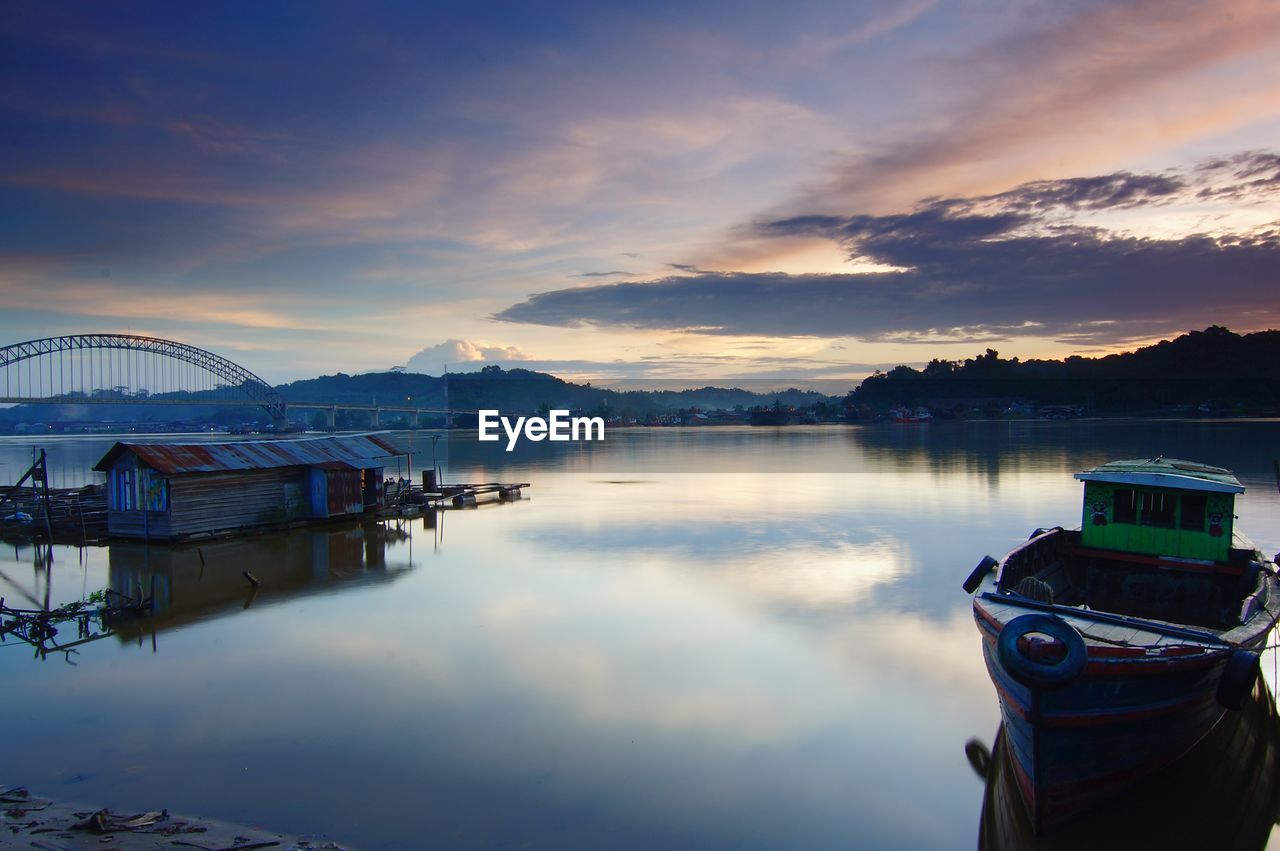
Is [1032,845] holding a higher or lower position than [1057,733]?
lower

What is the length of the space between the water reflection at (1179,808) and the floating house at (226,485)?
1025 inches

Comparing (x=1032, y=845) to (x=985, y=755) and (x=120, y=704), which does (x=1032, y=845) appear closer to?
(x=985, y=755)

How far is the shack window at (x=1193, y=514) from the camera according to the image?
14797 millimetres

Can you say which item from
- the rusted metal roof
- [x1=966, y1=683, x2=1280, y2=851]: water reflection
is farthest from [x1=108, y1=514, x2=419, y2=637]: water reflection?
[x1=966, y1=683, x2=1280, y2=851]: water reflection

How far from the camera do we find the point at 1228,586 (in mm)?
14812

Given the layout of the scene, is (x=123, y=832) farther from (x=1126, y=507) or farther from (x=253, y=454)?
(x=253, y=454)

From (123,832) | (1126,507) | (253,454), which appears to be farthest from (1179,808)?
(253,454)

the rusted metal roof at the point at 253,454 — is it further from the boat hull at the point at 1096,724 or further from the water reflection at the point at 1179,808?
the boat hull at the point at 1096,724

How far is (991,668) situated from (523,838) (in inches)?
269

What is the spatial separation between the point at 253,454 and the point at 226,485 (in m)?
2.14

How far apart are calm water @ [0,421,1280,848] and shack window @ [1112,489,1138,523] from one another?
3803 millimetres

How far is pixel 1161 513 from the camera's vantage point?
601 inches

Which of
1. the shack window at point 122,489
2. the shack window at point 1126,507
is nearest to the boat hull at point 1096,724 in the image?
the shack window at point 1126,507

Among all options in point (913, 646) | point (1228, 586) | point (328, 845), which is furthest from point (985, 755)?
point (328, 845)
